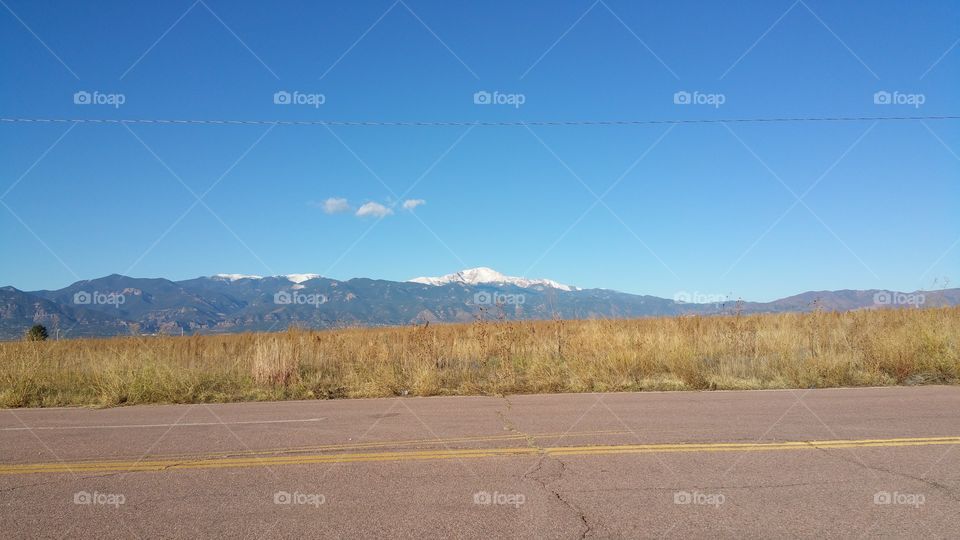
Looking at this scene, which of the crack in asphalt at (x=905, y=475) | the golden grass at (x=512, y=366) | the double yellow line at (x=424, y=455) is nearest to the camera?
the crack in asphalt at (x=905, y=475)

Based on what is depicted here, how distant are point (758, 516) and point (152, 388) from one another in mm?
11151

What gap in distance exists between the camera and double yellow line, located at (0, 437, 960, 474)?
664 cm

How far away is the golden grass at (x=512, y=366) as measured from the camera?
12.3m

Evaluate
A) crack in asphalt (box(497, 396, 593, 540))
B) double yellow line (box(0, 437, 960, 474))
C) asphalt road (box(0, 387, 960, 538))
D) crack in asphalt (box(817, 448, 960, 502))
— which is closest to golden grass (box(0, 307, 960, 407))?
asphalt road (box(0, 387, 960, 538))

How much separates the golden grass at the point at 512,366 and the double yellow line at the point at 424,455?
5015mm

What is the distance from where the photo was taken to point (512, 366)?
537 inches

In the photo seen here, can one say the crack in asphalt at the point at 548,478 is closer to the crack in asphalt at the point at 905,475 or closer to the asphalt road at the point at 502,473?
the asphalt road at the point at 502,473

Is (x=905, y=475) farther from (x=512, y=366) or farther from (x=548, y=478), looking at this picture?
(x=512, y=366)

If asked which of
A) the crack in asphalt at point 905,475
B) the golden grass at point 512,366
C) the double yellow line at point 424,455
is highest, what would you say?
the golden grass at point 512,366

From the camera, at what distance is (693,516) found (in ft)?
15.8

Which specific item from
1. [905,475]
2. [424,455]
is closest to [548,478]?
[424,455]

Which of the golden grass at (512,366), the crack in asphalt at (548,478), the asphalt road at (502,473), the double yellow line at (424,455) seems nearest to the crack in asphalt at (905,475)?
the asphalt road at (502,473)

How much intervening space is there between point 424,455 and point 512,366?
Answer: 6.93 m

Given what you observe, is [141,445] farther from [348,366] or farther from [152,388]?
[348,366]
